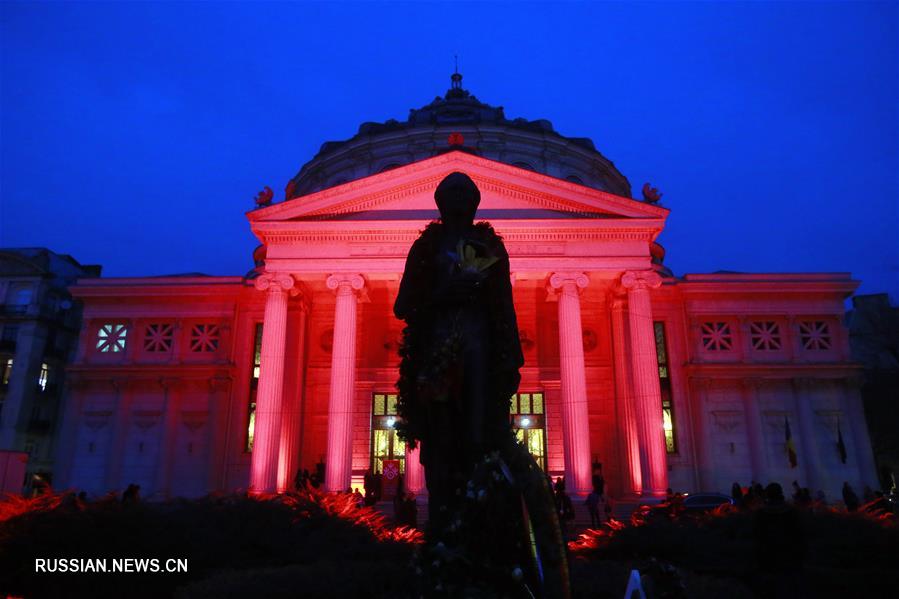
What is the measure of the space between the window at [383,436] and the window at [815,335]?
20.0 meters

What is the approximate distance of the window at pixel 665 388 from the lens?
2839 cm

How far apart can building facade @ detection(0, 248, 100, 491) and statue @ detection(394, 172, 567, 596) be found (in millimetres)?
43590

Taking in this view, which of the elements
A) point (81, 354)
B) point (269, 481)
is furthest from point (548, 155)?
point (81, 354)

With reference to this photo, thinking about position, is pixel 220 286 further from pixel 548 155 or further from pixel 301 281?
pixel 548 155

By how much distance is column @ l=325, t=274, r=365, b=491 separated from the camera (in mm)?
23266

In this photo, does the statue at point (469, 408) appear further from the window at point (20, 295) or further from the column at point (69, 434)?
the window at point (20, 295)

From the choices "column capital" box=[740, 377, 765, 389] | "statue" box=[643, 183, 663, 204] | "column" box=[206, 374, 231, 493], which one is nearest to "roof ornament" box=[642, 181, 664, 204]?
"statue" box=[643, 183, 663, 204]

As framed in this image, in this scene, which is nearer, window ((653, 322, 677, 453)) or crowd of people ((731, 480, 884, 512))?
crowd of people ((731, 480, 884, 512))

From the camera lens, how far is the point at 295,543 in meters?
9.59

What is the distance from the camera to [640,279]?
2522 cm

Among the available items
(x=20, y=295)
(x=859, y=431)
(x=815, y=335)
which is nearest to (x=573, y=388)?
(x=815, y=335)

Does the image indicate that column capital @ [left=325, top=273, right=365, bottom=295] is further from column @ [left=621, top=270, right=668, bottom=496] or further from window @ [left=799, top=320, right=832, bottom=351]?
window @ [left=799, top=320, right=832, bottom=351]

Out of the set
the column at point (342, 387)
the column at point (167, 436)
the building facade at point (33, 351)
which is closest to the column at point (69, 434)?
the column at point (167, 436)

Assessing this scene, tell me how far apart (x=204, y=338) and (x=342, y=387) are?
10.4 meters
